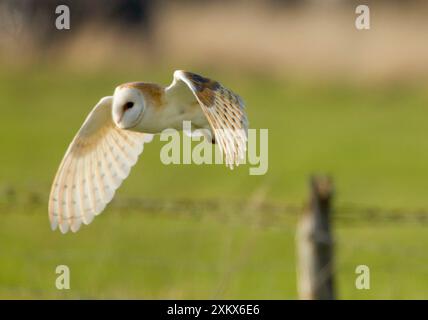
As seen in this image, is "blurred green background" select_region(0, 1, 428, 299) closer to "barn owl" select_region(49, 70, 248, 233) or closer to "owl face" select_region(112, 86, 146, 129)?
"barn owl" select_region(49, 70, 248, 233)

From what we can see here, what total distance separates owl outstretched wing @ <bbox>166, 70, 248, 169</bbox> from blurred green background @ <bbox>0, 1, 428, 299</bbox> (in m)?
4.94

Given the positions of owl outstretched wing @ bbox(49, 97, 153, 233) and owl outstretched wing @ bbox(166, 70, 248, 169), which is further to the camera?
owl outstretched wing @ bbox(49, 97, 153, 233)

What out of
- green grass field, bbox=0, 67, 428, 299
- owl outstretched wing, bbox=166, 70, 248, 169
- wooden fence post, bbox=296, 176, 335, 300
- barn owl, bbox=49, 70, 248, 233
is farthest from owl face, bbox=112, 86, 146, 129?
wooden fence post, bbox=296, 176, 335, 300

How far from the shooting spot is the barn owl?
662 centimetres

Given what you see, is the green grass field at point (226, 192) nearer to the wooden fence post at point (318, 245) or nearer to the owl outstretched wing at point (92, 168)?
the wooden fence post at point (318, 245)

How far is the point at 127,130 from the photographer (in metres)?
7.46

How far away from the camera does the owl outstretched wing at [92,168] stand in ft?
24.6

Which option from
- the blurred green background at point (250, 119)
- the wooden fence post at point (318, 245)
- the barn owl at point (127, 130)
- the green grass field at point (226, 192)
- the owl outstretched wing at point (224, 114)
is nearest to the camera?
the owl outstretched wing at point (224, 114)

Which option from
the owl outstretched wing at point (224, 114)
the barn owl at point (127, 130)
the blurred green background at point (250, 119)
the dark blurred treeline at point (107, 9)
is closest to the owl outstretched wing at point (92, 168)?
the barn owl at point (127, 130)

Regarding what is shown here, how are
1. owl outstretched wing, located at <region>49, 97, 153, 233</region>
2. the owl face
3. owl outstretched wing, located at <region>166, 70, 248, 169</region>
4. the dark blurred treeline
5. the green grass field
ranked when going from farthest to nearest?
the dark blurred treeline < the green grass field < owl outstretched wing, located at <region>49, 97, 153, 233</region> < the owl face < owl outstretched wing, located at <region>166, 70, 248, 169</region>

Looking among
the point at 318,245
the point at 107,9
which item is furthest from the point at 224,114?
the point at 107,9

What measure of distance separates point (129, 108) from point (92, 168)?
2.74 ft

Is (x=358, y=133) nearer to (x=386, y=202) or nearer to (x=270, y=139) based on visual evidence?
(x=270, y=139)
